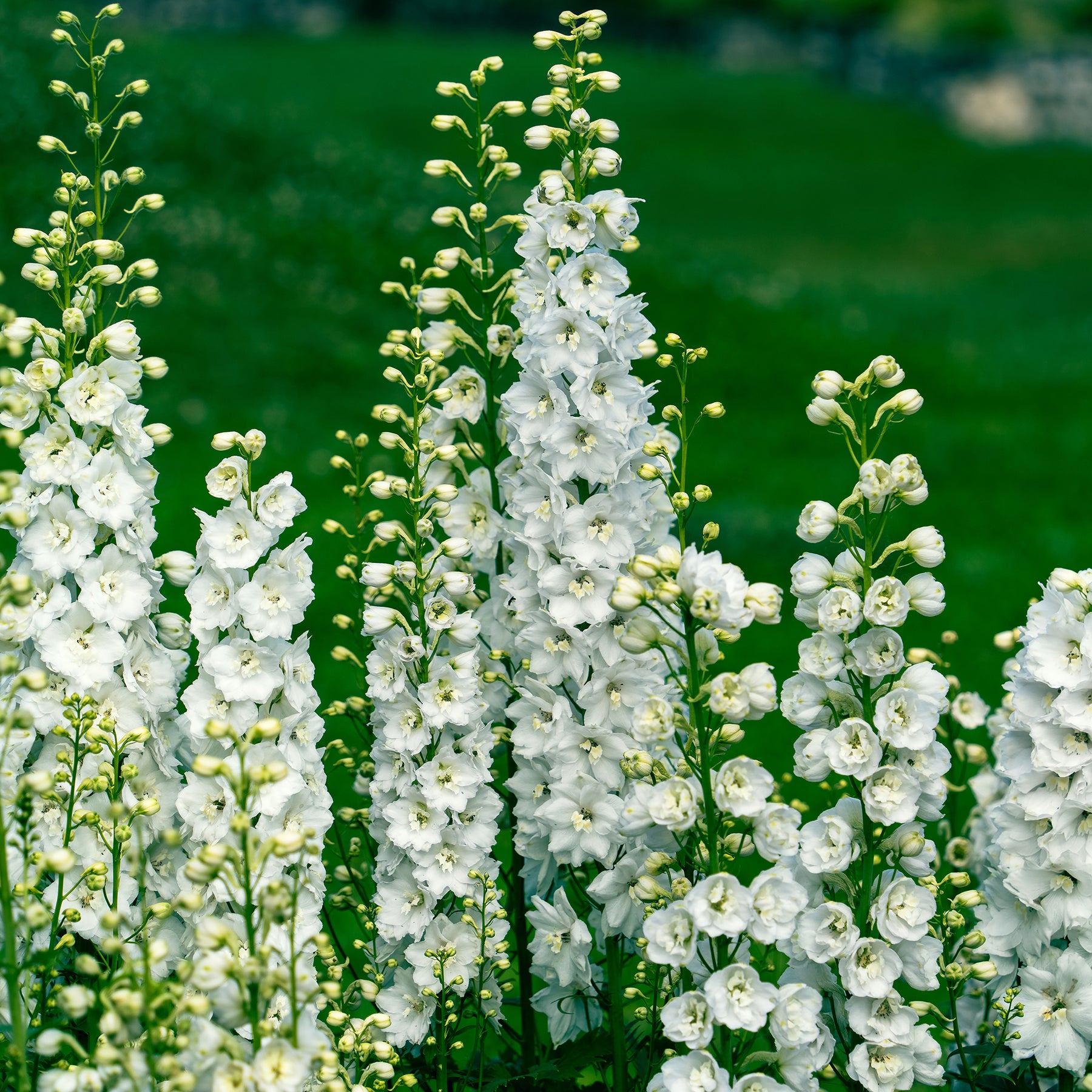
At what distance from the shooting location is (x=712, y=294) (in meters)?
15.7

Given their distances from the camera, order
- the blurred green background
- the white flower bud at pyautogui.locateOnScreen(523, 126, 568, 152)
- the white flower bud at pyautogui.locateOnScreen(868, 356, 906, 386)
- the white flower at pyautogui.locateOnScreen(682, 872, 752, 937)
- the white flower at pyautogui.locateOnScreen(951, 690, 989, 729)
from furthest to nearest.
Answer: the blurred green background
the white flower at pyautogui.locateOnScreen(951, 690, 989, 729)
the white flower bud at pyautogui.locateOnScreen(523, 126, 568, 152)
the white flower bud at pyautogui.locateOnScreen(868, 356, 906, 386)
the white flower at pyautogui.locateOnScreen(682, 872, 752, 937)

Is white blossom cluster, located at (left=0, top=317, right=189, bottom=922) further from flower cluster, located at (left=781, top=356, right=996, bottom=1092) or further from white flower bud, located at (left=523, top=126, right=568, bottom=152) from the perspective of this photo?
flower cluster, located at (left=781, top=356, right=996, bottom=1092)

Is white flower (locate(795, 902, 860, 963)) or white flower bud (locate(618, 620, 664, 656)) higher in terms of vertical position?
white flower bud (locate(618, 620, 664, 656))

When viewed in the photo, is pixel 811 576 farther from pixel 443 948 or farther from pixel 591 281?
pixel 443 948

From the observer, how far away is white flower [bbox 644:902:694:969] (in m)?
2.91

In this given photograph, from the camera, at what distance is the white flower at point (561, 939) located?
3.38 meters

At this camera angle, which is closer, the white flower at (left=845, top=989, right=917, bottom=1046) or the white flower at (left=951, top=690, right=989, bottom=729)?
the white flower at (left=845, top=989, right=917, bottom=1046)

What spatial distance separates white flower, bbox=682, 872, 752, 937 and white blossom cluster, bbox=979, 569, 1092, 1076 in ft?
2.75

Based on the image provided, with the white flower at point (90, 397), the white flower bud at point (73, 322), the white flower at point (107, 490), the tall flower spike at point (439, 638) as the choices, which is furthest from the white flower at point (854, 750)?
the white flower bud at point (73, 322)

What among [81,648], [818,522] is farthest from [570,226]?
[81,648]

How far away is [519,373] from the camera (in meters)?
3.53

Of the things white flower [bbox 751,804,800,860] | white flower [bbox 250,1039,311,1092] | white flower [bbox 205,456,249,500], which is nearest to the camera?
white flower [bbox 250,1039,311,1092]

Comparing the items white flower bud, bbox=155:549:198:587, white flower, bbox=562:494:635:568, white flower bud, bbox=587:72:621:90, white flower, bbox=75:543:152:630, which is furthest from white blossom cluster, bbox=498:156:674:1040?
white flower, bbox=75:543:152:630

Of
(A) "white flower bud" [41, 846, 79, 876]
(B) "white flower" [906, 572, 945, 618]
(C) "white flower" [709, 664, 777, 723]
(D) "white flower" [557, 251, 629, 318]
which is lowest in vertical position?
(A) "white flower bud" [41, 846, 79, 876]
